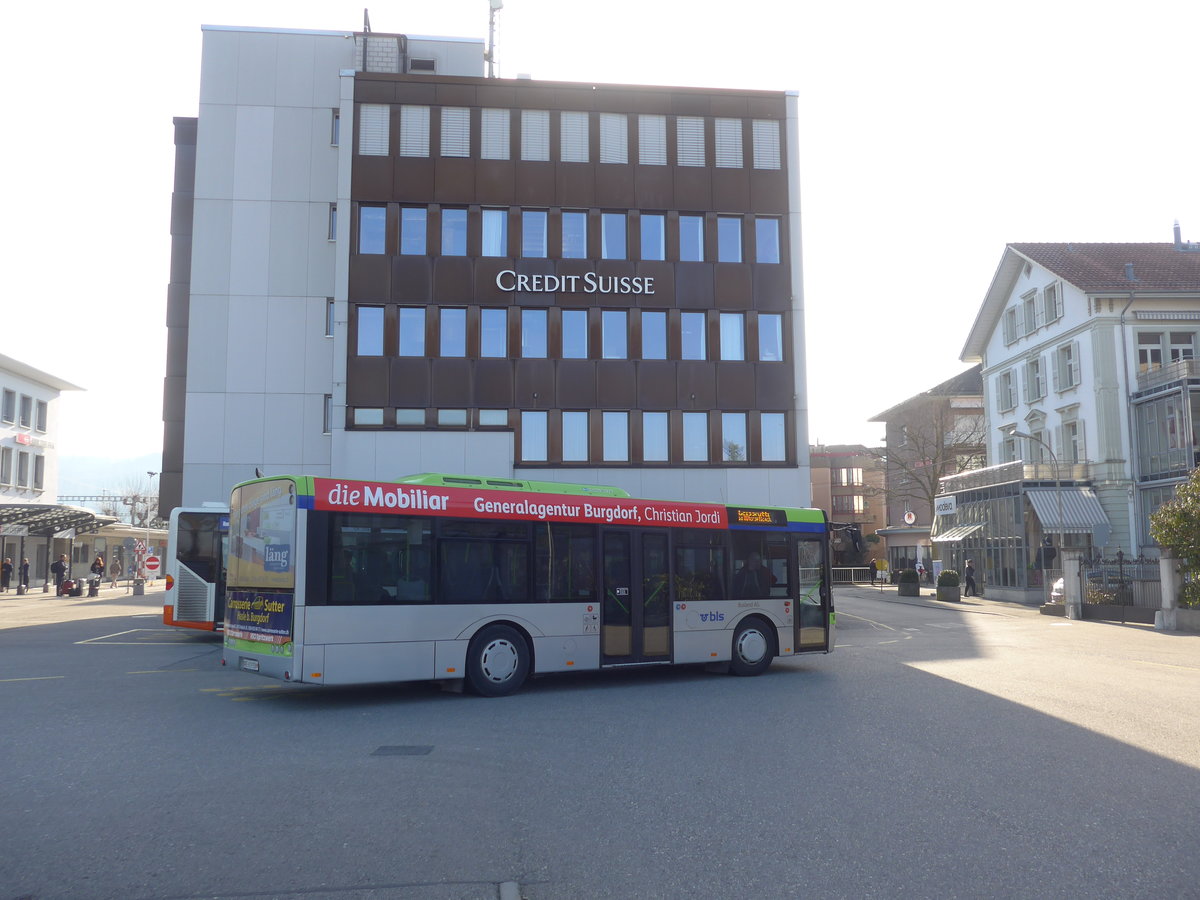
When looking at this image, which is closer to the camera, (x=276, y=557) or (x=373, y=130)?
(x=276, y=557)

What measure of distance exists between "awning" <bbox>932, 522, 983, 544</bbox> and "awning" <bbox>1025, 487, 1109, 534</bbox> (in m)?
4.78

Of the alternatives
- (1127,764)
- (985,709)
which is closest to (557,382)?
(985,709)

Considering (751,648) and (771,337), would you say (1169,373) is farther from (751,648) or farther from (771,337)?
(751,648)

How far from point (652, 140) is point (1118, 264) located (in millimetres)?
27152

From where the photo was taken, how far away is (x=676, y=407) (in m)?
31.3

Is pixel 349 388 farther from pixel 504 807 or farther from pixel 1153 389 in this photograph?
pixel 1153 389

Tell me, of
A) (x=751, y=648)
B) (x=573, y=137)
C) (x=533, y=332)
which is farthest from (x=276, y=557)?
(x=573, y=137)

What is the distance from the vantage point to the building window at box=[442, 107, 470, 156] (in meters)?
31.3

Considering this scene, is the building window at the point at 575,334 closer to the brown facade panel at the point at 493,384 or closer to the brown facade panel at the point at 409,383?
the brown facade panel at the point at 493,384

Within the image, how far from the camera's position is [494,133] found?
31.6 m

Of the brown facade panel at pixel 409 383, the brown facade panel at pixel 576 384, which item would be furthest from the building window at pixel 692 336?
the brown facade panel at pixel 409 383

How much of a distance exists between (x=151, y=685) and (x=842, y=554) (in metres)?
10.7

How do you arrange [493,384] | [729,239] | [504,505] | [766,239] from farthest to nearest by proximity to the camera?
[766,239] < [729,239] < [493,384] < [504,505]

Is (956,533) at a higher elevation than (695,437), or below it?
below
